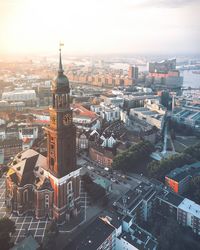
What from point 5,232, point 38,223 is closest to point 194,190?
point 38,223

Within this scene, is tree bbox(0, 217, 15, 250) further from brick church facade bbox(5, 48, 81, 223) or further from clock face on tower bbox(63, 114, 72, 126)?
clock face on tower bbox(63, 114, 72, 126)

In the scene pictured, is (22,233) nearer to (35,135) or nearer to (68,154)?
(68,154)

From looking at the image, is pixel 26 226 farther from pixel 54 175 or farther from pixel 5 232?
pixel 54 175

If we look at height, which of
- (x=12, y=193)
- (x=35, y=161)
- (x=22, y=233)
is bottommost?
(x=22, y=233)

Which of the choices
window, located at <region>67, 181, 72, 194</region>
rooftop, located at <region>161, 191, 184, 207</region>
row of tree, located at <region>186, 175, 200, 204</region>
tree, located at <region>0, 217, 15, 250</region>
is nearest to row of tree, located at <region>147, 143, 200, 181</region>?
row of tree, located at <region>186, 175, 200, 204</region>

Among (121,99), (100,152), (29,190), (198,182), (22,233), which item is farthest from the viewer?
(121,99)

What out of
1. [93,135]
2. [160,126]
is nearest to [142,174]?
[93,135]
